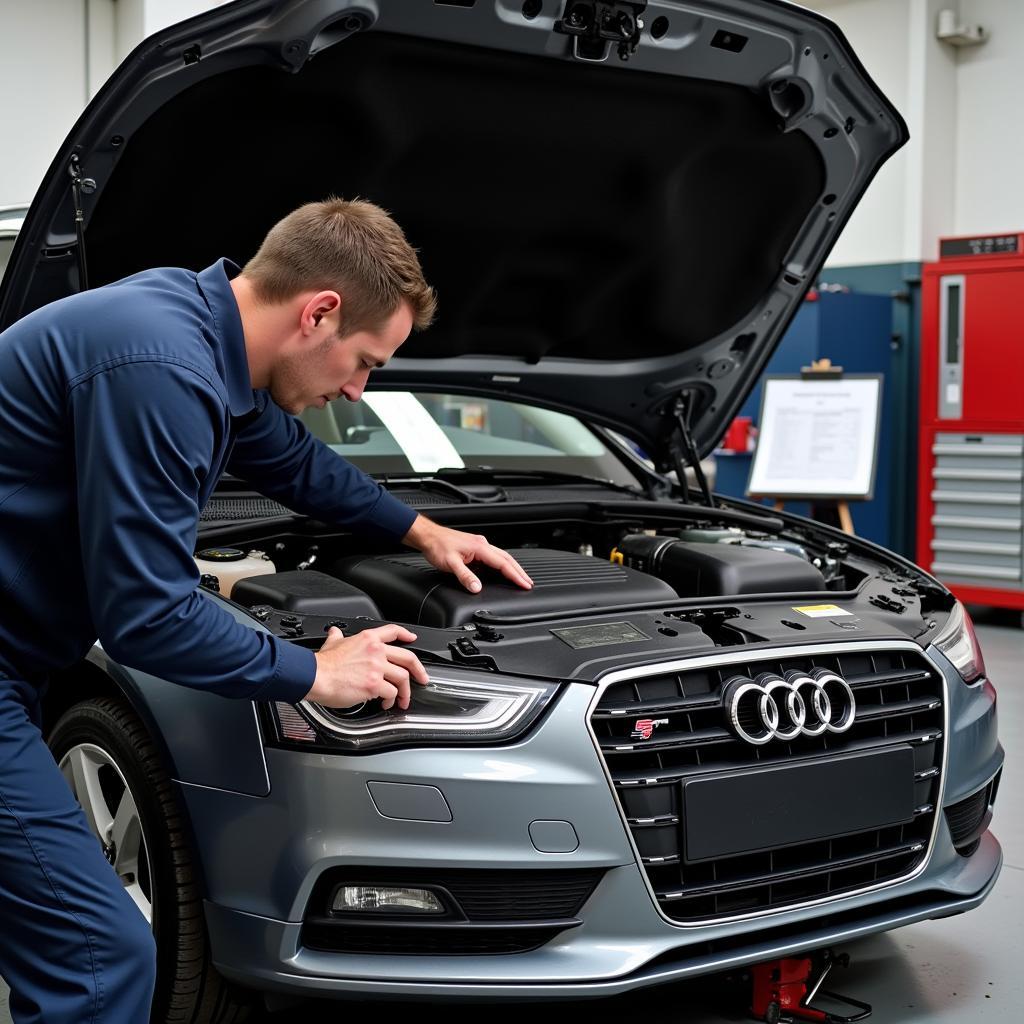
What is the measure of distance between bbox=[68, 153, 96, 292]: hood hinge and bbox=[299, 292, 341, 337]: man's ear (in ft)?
2.66

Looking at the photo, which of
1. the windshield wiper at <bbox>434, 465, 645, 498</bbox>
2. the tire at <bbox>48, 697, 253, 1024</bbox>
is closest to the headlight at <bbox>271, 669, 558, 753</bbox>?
the tire at <bbox>48, 697, 253, 1024</bbox>

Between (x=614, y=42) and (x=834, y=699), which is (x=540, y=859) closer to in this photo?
(x=834, y=699)

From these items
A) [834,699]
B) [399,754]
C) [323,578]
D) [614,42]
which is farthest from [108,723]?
[614,42]

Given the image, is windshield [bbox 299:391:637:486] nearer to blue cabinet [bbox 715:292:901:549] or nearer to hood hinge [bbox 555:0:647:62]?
hood hinge [bbox 555:0:647:62]

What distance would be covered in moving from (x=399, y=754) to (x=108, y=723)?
1.93 feet

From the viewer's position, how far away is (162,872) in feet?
6.23

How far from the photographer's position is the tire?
1.88 metres

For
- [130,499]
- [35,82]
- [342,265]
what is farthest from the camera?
[35,82]

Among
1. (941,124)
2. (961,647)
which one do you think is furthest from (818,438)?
(961,647)

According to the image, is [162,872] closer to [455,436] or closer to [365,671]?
[365,671]

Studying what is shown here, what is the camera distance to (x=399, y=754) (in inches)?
68.9

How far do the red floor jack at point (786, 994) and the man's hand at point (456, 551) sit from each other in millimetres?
770

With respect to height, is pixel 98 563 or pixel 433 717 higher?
pixel 98 563

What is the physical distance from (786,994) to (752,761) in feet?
1.61
